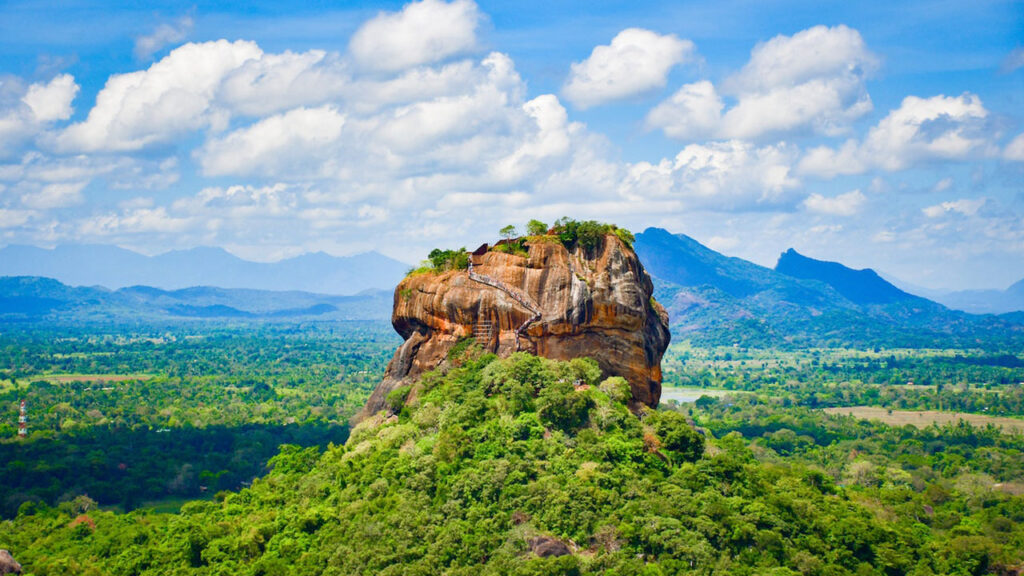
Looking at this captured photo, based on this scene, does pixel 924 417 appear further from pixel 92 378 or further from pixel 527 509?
pixel 92 378

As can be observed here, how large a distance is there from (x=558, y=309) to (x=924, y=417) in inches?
3412

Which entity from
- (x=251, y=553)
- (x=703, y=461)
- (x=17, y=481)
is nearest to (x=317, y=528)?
(x=251, y=553)

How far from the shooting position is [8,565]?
39.2m

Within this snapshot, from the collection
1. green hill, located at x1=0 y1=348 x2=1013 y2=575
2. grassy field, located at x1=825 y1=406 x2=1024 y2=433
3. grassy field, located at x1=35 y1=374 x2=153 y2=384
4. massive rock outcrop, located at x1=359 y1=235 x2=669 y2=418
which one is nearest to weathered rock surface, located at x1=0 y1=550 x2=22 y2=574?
green hill, located at x1=0 y1=348 x2=1013 y2=575

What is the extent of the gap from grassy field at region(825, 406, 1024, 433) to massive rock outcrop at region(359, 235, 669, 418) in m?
73.3

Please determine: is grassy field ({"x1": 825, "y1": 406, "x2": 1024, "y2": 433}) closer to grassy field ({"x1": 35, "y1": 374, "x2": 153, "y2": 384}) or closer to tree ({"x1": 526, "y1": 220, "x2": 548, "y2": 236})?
tree ({"x1": 526, "y1": 220, "x2": 548, "y2": 236})

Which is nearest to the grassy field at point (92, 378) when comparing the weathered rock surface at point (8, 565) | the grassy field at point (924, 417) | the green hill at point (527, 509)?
the grassy field at point (924, 417)

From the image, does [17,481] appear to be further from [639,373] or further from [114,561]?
[639,373]

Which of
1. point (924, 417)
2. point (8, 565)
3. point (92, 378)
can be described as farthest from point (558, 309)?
point (92, 378)

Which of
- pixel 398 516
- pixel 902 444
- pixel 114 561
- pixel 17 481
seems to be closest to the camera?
pixel 398 516

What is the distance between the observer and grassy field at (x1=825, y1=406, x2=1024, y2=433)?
4208 inches

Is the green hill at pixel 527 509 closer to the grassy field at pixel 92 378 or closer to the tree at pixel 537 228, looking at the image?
the tree at pixel 537 228

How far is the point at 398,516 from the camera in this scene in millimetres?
32500

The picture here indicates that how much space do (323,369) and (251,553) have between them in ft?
462
